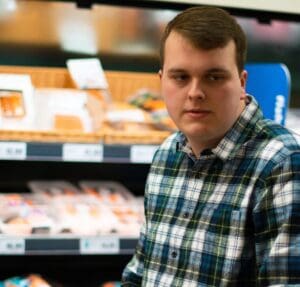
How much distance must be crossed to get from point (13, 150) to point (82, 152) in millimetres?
226

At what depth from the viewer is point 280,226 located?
1044 mm

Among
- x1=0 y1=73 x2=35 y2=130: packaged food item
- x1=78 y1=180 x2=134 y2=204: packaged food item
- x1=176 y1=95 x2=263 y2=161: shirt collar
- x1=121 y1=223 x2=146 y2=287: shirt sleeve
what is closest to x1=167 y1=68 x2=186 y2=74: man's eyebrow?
x1=176 y1=95 x2=263 y2=161: shirt collar

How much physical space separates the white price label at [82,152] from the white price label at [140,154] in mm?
112

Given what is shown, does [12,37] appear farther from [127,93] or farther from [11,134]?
[11,134]

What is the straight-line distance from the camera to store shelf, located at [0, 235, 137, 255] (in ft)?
6.24

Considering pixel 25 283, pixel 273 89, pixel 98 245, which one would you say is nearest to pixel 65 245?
pixel 98 245

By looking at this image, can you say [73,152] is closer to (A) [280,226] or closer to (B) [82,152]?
(B) [82,152]

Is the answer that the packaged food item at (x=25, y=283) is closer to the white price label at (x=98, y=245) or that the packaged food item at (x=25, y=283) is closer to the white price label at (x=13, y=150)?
the white price label at (x=98, y=245)

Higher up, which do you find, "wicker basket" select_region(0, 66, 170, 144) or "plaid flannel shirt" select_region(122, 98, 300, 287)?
"wicker basket" select_region(0, 66, 170, 144)

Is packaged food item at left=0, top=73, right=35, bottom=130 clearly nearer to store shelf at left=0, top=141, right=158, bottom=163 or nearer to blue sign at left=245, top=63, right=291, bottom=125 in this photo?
store shelf at left=0, top=141, right=158, bottom=163

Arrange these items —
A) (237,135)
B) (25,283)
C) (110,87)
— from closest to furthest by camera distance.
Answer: (237,135) → (25,283) → (110,87)

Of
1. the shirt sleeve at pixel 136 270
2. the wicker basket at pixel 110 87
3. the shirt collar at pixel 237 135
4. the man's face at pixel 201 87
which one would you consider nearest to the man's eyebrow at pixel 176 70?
the man's face at pixel 201 87

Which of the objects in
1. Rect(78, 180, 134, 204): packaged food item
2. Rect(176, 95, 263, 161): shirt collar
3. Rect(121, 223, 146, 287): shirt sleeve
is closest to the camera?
Rect(176, 95, 263, 161): shirt collar

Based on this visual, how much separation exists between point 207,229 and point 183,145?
231mm
